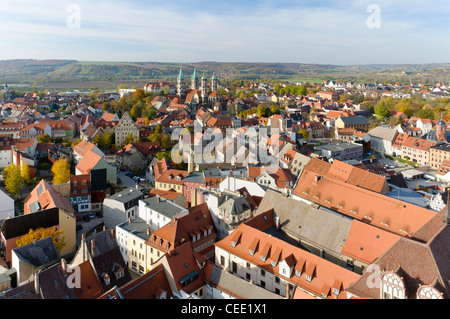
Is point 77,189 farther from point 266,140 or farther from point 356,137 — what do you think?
point 356,137

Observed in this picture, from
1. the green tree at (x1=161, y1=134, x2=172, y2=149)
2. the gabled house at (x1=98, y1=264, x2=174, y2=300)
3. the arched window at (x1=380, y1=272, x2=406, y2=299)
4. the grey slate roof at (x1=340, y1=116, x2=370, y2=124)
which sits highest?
the grey slate roof at (x1=340, y1=116, x2=370, y2=124)

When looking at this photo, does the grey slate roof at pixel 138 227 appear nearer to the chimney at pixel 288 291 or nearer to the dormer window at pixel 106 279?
the dormer window at pixel 106 279

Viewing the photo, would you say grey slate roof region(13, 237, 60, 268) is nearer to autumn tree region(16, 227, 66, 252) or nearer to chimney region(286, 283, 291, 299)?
autumn tree region(16, 227, 66, 252)

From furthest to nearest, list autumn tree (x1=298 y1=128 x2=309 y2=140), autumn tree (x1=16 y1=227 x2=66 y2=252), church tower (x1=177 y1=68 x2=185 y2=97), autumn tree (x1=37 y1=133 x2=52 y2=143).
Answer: church tower (x1=177 y1=68 x2=185 y2=97) → autumn tree (x1=298 y1=128 x2=309 y2=140) → autumn tree (x1=37 y1=133 x2=52 y2=143) → autumn tree (x1=16 y1=227 x2=66 y2=252)

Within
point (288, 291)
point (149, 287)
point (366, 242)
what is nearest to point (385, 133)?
point (366, 242)

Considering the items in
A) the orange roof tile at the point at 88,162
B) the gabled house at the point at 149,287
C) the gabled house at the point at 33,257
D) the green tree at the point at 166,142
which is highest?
the green tree at the point at 166,142

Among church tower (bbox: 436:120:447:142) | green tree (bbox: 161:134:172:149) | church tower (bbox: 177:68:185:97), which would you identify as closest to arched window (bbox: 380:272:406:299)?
green tree (bbox: 161:134:172:149)

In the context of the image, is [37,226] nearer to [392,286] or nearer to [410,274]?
[392,286]

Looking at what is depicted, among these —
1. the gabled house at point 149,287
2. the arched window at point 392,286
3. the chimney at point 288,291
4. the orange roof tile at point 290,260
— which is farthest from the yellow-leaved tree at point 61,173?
the arched window at point 392,286

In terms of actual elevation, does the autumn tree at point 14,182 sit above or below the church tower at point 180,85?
below
